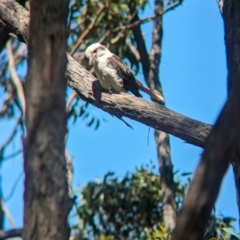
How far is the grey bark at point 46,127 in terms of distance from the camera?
3654 millimetres

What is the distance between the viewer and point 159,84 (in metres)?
10.2

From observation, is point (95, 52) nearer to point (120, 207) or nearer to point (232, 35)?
point (232, 35)

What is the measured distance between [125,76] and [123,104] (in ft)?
3.05

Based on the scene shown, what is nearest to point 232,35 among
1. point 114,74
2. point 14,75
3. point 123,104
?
point 123,104

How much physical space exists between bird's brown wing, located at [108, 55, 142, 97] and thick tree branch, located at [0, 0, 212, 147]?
23.5 inches

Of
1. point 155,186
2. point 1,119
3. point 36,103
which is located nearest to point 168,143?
point 155,186

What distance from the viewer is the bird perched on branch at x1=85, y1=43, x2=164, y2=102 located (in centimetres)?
682

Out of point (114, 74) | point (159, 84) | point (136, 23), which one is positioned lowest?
point (114, 74)

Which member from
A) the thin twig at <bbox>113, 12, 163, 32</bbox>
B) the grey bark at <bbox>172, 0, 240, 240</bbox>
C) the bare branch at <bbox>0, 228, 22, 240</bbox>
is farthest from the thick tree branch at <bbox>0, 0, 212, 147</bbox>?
the thin twig at <bbox>113, 12, 163, 32</bbox>

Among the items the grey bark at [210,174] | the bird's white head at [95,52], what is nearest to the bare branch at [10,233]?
the bird's white head at [95,52]

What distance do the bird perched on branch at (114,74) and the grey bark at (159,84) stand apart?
2.31m

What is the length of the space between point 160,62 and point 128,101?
4402mm

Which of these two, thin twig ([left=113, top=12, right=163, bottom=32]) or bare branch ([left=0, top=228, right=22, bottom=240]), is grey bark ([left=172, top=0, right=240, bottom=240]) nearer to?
bare branch ([left=0, top=228, right=22, bottom=240])

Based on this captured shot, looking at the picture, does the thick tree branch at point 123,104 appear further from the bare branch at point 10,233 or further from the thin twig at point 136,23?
the thin twig at point 136,23
